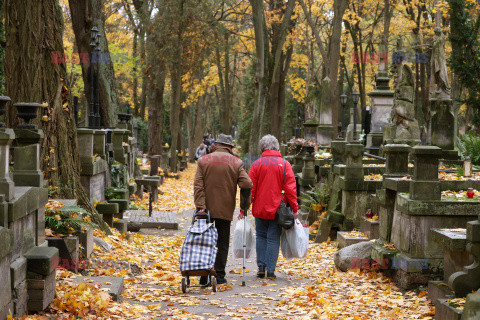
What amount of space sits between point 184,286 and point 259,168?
7.38ft

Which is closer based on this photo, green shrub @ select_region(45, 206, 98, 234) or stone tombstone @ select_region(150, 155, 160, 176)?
green shrub @ select_region(45, 206, 98, 234)

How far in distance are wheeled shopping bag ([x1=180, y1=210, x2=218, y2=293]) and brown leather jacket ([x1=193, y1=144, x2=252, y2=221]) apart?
0.35 meters

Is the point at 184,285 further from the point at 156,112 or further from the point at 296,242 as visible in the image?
the point at 156,112

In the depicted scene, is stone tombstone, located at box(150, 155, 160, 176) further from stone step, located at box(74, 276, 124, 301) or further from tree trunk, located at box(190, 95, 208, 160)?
tree trunk, located at box(190, 95, 208, 160)

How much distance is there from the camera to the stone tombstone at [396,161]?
942 cm

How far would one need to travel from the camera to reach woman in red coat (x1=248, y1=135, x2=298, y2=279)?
934 centimetres

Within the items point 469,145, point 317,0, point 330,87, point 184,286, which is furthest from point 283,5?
point 184,286

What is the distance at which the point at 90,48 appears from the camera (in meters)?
18.2

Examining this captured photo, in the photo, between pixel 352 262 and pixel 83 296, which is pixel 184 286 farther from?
pixel 352 262

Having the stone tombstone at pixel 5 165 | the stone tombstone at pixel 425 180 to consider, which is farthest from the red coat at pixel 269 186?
the stone tombstone at pixel 5 165

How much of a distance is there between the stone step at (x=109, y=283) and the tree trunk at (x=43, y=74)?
7.84 ft

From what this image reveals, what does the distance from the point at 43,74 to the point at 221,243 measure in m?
3.90

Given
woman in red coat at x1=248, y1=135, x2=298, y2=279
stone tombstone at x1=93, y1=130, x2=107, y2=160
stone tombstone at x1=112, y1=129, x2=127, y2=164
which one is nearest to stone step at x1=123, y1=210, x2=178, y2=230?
stone tombstone at x1=112, y1=129, x2=127, y2=164

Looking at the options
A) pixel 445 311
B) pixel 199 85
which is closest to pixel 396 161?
pixel 445 311
